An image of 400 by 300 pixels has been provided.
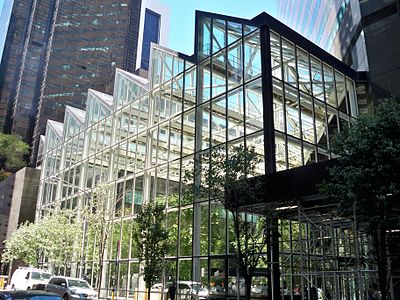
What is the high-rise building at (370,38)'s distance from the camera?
955 inches

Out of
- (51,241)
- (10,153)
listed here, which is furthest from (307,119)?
(10,153)

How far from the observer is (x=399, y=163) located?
1077cm

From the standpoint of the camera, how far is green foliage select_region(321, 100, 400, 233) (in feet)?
35.4

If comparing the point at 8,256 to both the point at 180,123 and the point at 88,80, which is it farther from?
the point at 88,80

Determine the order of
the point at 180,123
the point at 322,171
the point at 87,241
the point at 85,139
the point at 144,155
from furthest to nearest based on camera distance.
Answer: the point at 85,139 < the point at 87,241 < the point at 144,155 < the point at 180,123 < the point at 322,171

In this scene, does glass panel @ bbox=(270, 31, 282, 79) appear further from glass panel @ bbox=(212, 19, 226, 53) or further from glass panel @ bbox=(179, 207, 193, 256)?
glass panel @ bbox=(179, 207, 193, 256)

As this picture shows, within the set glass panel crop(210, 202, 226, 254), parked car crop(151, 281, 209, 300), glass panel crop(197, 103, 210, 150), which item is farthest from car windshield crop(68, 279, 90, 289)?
glass panel crop(197, 103, 210, 150)

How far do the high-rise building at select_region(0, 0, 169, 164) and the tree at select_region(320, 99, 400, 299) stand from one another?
98.6 meters

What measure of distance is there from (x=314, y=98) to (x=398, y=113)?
13.3 meters

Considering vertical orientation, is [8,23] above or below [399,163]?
above

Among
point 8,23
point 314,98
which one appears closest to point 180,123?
point 314,98

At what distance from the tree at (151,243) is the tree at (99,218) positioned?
8416mm

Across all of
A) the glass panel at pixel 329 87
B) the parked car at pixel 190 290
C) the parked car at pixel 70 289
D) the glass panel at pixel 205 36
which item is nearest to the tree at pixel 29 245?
the parked car at pixel 70 289

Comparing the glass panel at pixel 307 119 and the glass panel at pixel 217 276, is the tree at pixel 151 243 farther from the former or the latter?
the glass panel at pixel 307 119
